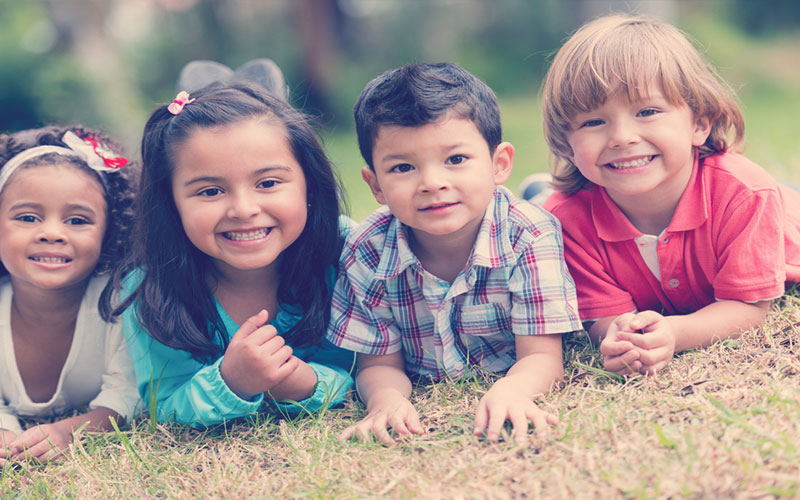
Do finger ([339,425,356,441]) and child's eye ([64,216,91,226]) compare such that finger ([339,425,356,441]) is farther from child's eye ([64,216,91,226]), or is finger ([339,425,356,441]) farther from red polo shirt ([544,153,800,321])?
child's eye ([64,216,91,226])

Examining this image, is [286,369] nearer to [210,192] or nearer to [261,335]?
[261,335]

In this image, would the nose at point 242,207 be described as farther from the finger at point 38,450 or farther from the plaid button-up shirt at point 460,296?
the finger at point 38,450

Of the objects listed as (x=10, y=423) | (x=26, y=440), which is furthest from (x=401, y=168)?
(x=10, y=423)

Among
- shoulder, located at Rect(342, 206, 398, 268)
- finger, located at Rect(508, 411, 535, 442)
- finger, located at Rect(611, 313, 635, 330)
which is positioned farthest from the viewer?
shoulder, located at Rect(342, 206, 398, 268)

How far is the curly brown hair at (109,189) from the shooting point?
2.87 m

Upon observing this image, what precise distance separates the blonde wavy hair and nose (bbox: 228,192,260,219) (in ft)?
3.44

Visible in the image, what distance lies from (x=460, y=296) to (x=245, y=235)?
743 millimetres

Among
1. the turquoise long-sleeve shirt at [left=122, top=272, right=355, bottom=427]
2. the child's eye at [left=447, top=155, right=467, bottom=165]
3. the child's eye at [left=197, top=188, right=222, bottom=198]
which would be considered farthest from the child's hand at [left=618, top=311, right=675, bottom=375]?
the child's eye at [left=197, top=188, right=222, bottom=198]

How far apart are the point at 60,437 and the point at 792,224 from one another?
2.64 meters

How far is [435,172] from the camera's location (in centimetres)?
229

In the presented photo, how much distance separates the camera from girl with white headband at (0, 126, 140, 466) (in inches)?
106

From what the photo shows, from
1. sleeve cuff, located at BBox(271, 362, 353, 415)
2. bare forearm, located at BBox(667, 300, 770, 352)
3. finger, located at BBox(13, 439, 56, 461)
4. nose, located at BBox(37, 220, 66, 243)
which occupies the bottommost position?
finger, located at BBox(13, 439, 56, 461)

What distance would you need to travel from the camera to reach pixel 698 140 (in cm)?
252

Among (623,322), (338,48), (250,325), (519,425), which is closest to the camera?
(519,425)
